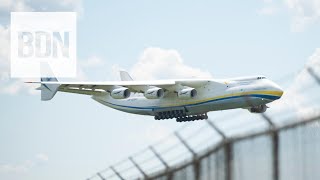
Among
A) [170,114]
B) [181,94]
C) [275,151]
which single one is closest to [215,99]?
[181,94]

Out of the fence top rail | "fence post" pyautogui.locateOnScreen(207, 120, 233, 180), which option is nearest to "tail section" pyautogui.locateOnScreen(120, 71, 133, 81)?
the fence top rail

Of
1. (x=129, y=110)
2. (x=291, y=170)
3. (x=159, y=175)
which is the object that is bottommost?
(x=129, y=110)

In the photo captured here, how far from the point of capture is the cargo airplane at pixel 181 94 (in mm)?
68812

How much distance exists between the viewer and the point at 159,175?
14352 millimetres

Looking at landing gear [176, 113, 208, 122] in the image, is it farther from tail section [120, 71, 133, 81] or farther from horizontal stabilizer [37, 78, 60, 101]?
tail section [120, 71, 133, 81]

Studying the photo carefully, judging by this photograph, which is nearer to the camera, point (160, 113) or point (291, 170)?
point (291, 170)

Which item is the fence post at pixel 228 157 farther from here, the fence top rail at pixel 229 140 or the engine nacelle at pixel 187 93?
the engine nacelle at pixel 187 93

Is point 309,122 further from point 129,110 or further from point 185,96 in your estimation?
point 129,110

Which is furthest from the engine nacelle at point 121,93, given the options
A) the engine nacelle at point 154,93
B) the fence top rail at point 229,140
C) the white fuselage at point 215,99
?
the fence top rail at point 229,140

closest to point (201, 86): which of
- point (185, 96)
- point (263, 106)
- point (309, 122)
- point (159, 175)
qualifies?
point (185, 96)

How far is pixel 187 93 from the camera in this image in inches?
2948

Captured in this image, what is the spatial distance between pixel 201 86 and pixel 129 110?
36.3 feet

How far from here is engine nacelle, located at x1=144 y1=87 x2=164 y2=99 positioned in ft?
248

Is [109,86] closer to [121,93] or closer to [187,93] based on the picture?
[121,93]
